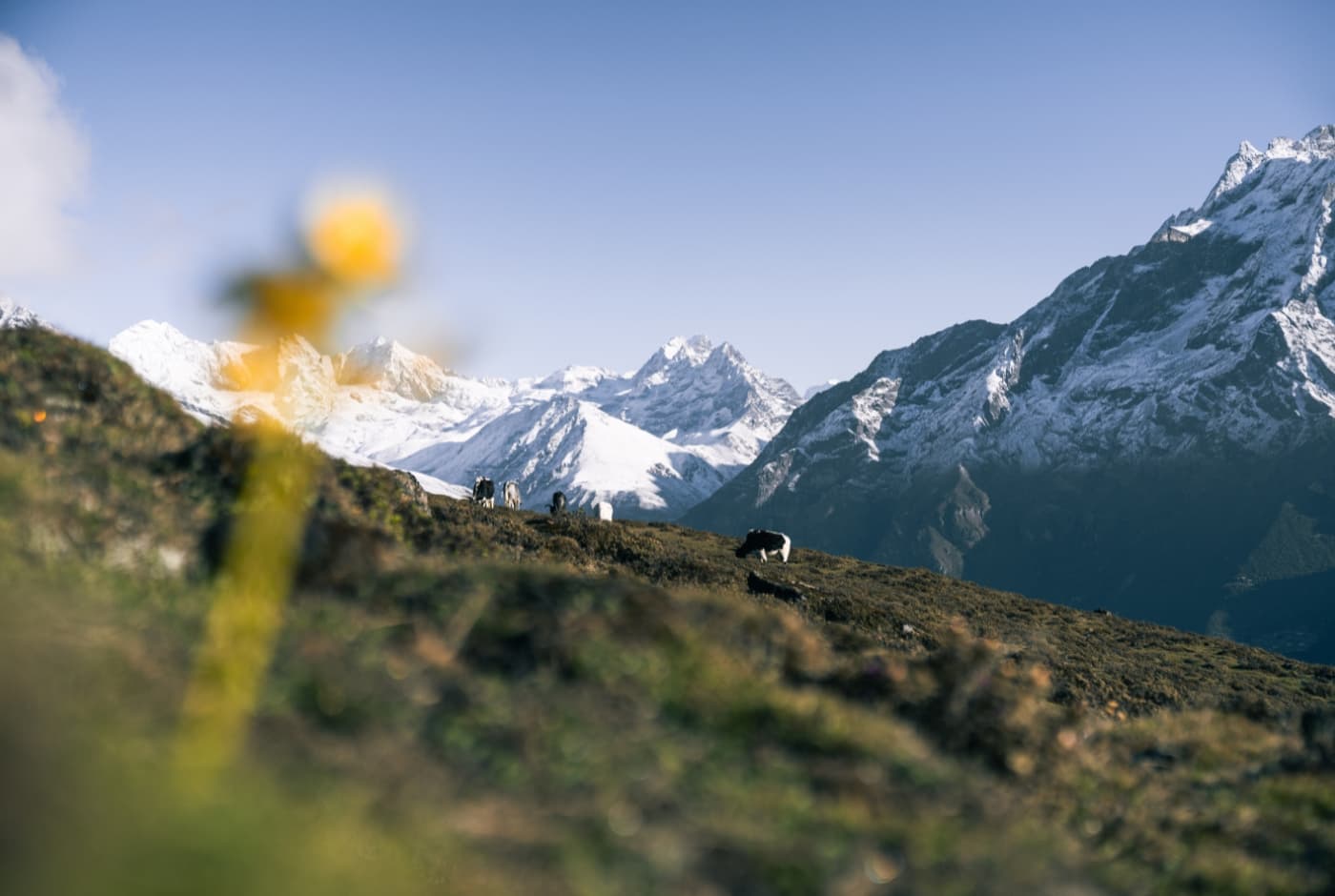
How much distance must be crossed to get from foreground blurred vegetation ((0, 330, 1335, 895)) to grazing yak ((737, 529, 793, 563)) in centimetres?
3760

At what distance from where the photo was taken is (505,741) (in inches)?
353

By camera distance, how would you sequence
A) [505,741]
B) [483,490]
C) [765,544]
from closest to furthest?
[505,741]
[765,544]
[483,490]

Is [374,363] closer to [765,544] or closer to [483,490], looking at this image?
[765,544]

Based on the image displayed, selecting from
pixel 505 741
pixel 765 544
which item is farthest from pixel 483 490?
pixel 505 741

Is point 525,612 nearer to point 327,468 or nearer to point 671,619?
point 671,619

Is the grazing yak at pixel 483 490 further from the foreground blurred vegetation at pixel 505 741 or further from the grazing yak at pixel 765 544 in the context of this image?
the foreground blurred vegetation at pixel 505 741

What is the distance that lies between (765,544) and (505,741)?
48.2 meters

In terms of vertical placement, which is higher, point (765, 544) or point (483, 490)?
point (483, 490)

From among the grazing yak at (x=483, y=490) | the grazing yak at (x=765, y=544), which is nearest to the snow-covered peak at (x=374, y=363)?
the grazing yak at (x=765, y=544)

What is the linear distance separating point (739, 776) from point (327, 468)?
13.9 meters

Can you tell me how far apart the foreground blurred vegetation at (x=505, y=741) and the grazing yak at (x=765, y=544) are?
37604 mm

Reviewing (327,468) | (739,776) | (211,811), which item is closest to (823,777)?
(739,776)

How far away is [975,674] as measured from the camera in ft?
43.9

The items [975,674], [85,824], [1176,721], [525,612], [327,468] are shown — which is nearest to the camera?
[85,824]
